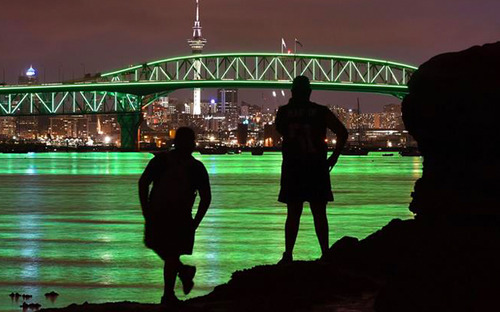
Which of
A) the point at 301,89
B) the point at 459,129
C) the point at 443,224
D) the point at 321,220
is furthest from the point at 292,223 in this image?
the point at 459,129

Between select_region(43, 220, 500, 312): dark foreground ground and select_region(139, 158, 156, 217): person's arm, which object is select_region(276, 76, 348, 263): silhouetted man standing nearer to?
select_region(43, 220, 500, 312): dark foreground ground

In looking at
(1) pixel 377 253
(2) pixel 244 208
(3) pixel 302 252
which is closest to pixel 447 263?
(1) pixel 377 253

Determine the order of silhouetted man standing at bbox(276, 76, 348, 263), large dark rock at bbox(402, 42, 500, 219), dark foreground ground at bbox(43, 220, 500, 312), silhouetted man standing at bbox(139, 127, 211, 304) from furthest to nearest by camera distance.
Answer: silhouetted man standing at bbox(276, 76, 348, 263)
silhouetted man standing at bbox(139, 127, 211, 304)
large dark rock at bbox(402, 42, 500, 219)
dark foreground ground at bbox(43, 220, 500, 312)

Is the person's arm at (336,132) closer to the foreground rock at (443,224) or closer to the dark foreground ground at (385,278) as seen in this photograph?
the dark foreground ground at (385,278)

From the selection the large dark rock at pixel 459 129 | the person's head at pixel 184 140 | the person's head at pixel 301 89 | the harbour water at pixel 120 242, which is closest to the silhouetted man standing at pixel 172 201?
the person's head at pixel 184 140

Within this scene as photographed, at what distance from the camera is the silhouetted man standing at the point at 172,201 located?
26.0 ft

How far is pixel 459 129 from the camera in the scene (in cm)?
738

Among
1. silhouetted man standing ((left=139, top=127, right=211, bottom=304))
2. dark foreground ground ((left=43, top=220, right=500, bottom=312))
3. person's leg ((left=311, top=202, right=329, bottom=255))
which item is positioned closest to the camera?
dark foreground ground ((left=43, top=220, right=500, bottom=312))

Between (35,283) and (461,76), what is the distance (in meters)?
5.07

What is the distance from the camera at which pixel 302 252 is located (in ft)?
43.0

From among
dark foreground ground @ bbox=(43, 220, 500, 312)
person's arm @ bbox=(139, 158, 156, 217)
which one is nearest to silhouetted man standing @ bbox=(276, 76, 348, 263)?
dark foreground ground @ bbox=(43, 220, 500, 312)

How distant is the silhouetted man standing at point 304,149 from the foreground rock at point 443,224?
1082 mm

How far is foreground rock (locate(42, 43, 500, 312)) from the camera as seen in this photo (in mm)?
6551

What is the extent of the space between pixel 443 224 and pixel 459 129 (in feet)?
A: 2.14
